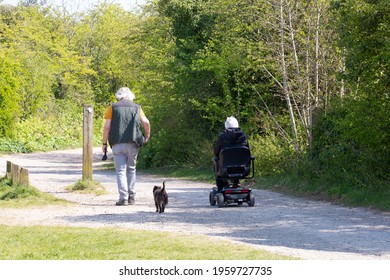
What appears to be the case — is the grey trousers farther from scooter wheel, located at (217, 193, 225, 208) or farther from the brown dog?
scooter wheel, located at (217, 193, 225, 208)

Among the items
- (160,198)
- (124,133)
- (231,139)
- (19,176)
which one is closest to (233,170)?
(231,139)

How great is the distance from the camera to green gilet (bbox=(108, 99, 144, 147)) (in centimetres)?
1705

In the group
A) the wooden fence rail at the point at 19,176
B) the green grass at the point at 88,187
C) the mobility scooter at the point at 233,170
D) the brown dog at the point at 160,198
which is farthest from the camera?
the green grass at the point at 88,187

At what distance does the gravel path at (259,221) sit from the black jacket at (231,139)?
1.25m

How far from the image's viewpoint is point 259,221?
1489 cm

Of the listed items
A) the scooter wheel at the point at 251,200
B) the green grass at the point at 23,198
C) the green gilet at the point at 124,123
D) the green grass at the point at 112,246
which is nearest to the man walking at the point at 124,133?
the green gilet at the point at 124,123

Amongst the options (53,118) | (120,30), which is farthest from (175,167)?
(120,30)

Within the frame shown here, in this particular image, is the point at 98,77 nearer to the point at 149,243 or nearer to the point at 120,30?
the point at 120,30

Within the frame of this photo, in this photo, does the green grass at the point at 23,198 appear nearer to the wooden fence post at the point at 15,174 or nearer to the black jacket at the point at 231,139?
the wooden fence post at the point at 15,174

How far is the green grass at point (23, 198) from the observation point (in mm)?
17406

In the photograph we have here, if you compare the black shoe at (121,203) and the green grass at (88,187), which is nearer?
the black shoe at (121,203)

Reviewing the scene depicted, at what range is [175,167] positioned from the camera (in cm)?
3338

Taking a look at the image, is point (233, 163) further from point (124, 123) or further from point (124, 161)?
point (124, 123)

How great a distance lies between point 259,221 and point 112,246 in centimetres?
424
